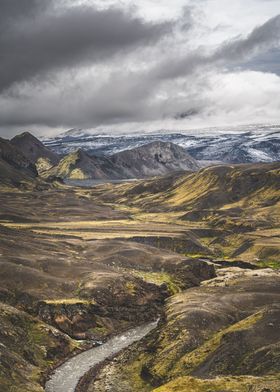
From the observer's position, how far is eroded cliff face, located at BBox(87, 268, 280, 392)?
90.3 m

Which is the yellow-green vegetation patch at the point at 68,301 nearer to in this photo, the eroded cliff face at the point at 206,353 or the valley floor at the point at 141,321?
the valley floor at the point at 141,321

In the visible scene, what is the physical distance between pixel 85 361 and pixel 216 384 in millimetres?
44315

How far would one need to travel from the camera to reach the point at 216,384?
8644 centimetres

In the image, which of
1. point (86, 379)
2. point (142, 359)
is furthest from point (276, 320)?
point (86, 379)

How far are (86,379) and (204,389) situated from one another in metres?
33.6

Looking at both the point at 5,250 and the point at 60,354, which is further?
the point at 5,250

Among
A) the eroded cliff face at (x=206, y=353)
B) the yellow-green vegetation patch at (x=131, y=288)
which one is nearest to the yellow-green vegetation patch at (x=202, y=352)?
the eroded cliff face at (x=206, y=353)

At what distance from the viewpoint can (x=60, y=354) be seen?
124500mm

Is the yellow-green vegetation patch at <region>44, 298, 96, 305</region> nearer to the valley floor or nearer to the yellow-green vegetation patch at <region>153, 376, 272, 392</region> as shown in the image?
the valley floor

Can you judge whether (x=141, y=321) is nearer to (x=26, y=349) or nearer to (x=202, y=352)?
(x=26, y=349)

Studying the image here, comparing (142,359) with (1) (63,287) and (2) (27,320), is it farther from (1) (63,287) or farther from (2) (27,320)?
(1) (63,287)

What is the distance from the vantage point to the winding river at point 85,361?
10838 centimetres

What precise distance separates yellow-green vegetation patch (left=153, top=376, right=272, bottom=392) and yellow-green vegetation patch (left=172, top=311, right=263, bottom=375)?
49.1 feet

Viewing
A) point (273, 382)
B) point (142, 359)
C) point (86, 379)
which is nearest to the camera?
point (273, 382)
